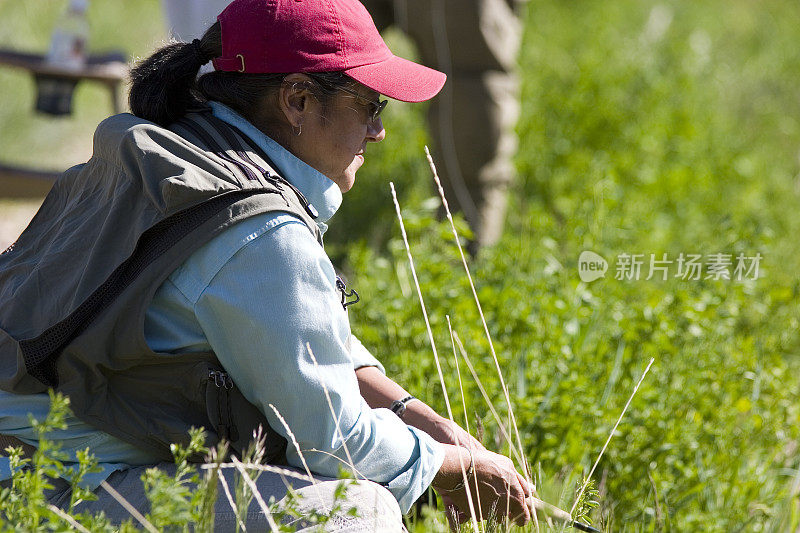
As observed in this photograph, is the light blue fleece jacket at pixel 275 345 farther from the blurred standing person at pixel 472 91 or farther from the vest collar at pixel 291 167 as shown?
the blurred standing person at pixel 472 91

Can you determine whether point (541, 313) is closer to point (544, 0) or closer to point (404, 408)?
point (404, 408)

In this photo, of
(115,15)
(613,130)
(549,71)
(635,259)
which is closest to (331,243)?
(635,259)

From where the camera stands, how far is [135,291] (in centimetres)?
173

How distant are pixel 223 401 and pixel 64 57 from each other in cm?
342

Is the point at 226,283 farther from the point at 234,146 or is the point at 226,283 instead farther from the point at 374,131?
the point at 374,131

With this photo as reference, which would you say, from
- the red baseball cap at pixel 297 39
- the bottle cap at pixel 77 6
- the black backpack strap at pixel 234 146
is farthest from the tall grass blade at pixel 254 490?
the bottle cap at pixel 77 6

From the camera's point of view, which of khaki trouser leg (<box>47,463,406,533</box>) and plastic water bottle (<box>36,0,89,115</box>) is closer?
khaki trouser leg (<box>47,463,406,533</box>)

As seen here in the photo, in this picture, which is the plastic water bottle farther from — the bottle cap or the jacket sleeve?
the jacket sleeve

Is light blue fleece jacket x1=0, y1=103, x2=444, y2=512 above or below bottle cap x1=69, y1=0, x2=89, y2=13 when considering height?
below

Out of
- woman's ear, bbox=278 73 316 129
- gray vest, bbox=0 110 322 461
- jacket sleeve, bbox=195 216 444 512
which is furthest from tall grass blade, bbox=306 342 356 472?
woman's ear, bbox=278 73 316 129

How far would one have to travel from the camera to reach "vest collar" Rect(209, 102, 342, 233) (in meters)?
1.97

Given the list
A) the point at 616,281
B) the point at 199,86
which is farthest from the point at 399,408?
the point at 616,281

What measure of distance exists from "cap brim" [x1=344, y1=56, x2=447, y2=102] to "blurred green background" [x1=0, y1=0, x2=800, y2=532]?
551 millimetres

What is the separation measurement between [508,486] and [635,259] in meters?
2.02
